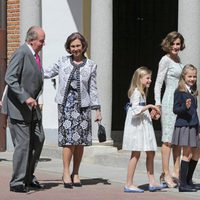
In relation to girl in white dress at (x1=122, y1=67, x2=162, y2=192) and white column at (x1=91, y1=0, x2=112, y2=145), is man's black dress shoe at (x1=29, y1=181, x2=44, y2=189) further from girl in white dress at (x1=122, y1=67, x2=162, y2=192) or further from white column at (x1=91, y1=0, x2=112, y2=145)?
white column at (x1=91, y1=0, x2=112, y2=145)

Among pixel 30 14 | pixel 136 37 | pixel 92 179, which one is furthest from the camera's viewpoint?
pixel 136 37

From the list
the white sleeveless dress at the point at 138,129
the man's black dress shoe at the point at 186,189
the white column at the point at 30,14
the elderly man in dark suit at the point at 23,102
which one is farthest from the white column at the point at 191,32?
the white column at the point at 30,14

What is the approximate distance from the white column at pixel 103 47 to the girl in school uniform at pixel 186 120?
3293 mm

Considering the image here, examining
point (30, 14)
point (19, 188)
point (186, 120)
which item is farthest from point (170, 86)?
point (30, 14)

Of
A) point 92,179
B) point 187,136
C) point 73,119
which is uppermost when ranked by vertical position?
point 73,119

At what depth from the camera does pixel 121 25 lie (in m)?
15.0

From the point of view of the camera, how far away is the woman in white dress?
9367mm

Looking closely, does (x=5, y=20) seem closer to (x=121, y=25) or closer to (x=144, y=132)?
(x=121, y=25)

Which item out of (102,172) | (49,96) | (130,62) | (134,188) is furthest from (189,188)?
(130,62)

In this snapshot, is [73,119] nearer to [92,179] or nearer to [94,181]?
[94,181]

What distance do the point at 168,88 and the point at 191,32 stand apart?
1.55 metres

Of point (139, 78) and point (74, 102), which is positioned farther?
point (74, 102)

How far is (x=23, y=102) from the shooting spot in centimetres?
870

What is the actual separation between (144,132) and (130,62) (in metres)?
6.36
